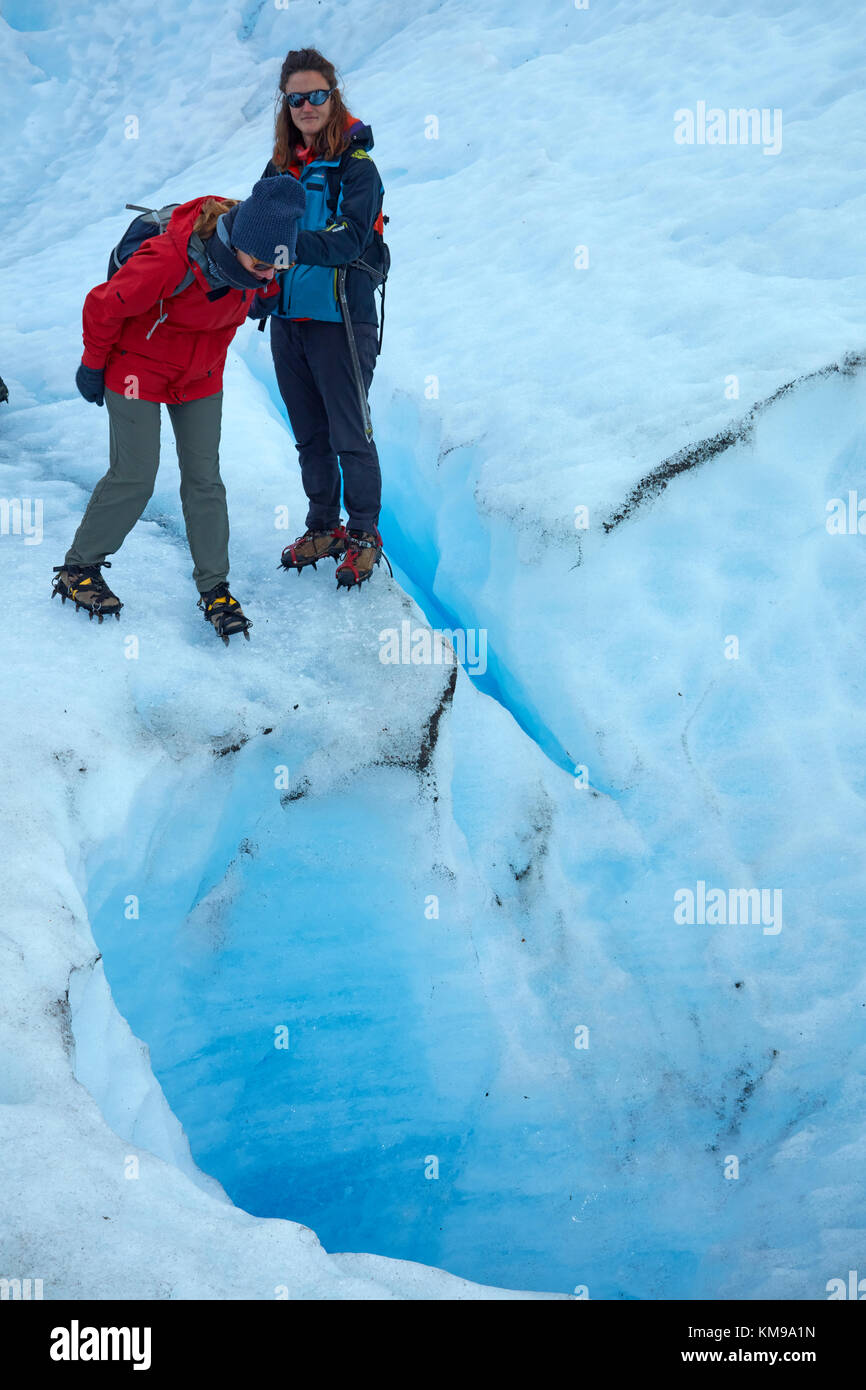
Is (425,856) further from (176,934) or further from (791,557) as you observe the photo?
(791,557)

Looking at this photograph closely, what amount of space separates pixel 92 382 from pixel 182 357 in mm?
291

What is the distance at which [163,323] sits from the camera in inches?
110

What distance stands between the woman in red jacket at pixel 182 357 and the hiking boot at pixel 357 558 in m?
0.41

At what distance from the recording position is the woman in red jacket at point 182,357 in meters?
2.58

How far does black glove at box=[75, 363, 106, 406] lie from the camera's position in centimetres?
288

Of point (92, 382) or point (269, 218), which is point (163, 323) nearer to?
point (92, 382)

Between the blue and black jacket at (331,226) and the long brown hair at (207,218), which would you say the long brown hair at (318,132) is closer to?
the blue and black jacket at (331,226)

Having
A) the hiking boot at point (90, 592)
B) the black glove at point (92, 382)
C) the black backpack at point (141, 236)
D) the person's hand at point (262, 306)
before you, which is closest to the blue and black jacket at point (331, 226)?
the person's hand at point (262, 306)

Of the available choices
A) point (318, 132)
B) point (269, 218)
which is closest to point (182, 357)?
point (269, 218)

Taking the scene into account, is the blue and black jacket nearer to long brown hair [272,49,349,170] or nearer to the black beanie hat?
long brown hair [272,49,349,170]

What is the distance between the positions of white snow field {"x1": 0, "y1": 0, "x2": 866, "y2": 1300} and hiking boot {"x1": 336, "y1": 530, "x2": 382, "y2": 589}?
0.27ft

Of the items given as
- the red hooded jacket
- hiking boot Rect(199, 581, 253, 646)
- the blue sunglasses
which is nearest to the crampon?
hiking boot Rect(199, 581, 253, 646)
